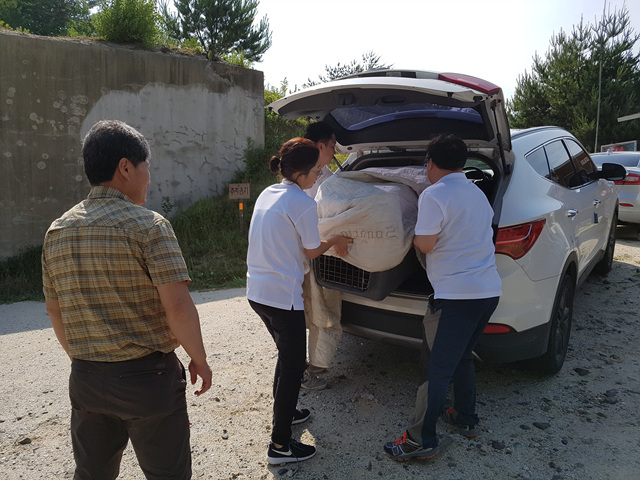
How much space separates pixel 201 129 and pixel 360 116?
614 centimetres

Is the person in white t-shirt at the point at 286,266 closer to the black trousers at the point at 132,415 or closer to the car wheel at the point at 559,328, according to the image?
the black trousers at the point at 132,415

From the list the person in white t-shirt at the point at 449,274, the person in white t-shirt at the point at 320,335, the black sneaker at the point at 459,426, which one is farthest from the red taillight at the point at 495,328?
the person in white t-shirt at the point at 320,335

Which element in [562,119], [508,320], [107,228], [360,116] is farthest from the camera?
[562,119]

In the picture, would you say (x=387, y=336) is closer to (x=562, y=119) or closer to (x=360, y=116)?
(x=360, y=116)

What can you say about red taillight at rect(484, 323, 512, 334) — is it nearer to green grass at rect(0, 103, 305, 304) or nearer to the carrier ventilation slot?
the carrier ventilation slot

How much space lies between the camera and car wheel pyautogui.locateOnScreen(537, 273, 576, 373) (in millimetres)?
3205

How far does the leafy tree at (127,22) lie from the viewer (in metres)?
8.77

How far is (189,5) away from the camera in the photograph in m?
20.1

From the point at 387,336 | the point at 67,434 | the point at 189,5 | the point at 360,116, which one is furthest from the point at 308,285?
the point at 189,5

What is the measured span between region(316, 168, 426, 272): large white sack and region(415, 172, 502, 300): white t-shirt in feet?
0.66

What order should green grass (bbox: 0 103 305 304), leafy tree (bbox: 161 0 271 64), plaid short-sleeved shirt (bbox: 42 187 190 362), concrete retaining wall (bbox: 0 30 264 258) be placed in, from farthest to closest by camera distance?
leafy tree (bbox: 161 0 271 64) → concrete retaining wall (bbox: 0 30 264 258) → green grass (bbox: 0 103 305 304) → plaid short-sleeved shirt (bbox: 42 187 190 362)

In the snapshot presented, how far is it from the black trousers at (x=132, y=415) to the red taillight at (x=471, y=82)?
2057mm

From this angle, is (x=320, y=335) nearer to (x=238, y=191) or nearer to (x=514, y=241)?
(x=514, y=241)

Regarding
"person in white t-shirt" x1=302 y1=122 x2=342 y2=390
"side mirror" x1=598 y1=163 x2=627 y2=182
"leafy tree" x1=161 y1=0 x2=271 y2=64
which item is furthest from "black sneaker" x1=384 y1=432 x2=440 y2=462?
"leafy tree" x1=161 y1=0 x2=271 y2=64
